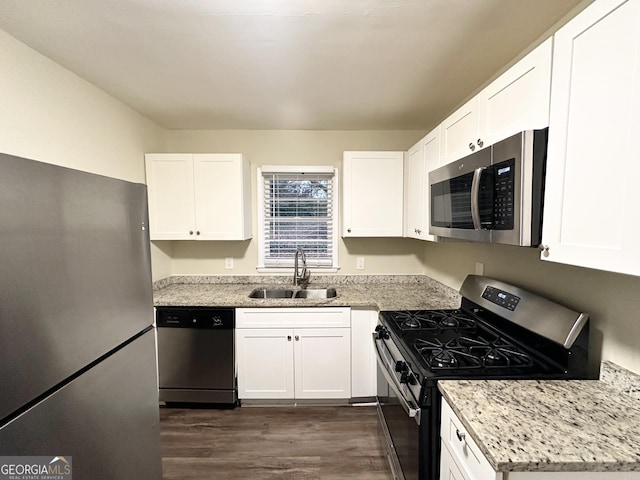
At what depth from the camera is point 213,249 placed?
2977 millimetres

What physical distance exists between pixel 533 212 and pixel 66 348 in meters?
1.53

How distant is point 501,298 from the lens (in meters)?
1.59

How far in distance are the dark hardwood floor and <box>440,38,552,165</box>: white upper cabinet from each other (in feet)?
6.53

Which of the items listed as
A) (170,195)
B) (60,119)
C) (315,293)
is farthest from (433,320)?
(60,119)

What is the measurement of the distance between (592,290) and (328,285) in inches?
79.3

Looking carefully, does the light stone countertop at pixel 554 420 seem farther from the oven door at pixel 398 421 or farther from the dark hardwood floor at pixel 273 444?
the dark hardwood floor at pixel 273 444

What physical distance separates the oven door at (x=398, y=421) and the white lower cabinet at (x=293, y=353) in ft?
1.71

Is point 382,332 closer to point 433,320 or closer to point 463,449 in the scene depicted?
point 433,320

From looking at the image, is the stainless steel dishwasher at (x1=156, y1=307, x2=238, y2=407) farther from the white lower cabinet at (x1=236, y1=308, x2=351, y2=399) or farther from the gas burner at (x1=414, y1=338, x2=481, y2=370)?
the gas burner at (x1=414, y1=338, x2=481, y2=370)

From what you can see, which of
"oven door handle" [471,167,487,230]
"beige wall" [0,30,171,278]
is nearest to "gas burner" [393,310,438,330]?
"oven door handle" [471,167,487,230]

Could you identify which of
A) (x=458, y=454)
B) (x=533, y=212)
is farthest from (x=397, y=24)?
(x=458, y=454)

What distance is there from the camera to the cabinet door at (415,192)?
2.23m

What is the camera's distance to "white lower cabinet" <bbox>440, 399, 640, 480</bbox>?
770 millimetres

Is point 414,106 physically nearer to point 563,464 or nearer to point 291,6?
point 291,6
